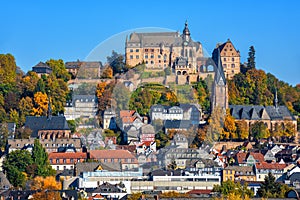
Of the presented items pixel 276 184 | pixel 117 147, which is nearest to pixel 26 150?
pixel 117 147

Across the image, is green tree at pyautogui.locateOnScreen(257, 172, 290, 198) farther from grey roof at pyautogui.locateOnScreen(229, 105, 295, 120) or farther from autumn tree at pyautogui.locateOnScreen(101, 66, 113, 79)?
autumn tree at pyautogui.locateOnScreen(101, 66, 113, 79)

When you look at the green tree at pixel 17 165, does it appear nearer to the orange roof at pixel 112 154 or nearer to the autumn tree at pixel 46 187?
the autumn tree at pixel 46 187

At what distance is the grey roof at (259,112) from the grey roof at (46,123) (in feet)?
34.5

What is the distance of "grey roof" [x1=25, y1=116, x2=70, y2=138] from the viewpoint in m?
61.6

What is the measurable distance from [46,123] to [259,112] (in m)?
13.6

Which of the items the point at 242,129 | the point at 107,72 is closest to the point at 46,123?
the point at 107,72

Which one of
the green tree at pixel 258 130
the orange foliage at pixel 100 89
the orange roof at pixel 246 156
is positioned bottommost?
the orange roof at pixel 246 156

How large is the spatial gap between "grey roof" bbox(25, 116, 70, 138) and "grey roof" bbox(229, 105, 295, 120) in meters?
10.5

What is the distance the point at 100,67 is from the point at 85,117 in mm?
3056

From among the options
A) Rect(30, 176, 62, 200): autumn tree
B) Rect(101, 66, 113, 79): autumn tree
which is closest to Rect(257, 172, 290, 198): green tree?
Rect(30, 176, 62, 200): autumn tree

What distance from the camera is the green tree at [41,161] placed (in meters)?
52.8

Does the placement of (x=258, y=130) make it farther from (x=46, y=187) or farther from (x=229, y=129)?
(x=46, y=187)

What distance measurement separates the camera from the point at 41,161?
5388 cm

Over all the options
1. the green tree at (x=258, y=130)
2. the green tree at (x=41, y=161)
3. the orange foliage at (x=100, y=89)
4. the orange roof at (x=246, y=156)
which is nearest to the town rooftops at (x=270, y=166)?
the orange roof at (x=246, y=156)
